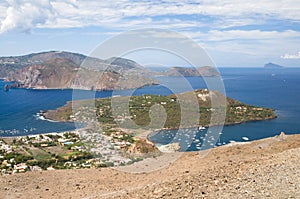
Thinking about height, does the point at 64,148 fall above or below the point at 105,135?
above

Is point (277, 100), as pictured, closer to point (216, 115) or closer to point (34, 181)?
point (216, 115)

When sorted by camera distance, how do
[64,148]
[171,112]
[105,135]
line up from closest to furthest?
1. [64,148]
2. [105,135]
3. [171,112]

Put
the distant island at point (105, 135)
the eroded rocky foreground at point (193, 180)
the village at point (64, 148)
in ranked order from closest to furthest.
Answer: the eroded rocky foreground at point (193, 180)
the distant island at point (105, 135)
the village at point (64, 148)

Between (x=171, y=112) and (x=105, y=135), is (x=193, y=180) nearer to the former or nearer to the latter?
(x=105, y=135)

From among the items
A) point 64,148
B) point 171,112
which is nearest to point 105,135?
point 64,148

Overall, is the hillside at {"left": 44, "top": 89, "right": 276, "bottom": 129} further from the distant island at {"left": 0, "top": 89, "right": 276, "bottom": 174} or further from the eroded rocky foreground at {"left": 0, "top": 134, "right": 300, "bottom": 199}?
the eroded rocky foreground at {"left": 0, "top": 134, "right": 300, "bottom": 199}

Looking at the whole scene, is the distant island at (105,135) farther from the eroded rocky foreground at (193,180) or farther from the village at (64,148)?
the eroded rocky foreground at (193,180)

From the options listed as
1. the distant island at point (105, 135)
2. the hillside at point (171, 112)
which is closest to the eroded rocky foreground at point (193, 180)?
the distant island at point (105, 135)

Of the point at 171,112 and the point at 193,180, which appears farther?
the point at 171,112

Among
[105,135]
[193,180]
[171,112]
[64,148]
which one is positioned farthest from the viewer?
[171,112]

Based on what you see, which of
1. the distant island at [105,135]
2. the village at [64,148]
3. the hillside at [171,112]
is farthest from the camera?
the hillside at [171,112]
